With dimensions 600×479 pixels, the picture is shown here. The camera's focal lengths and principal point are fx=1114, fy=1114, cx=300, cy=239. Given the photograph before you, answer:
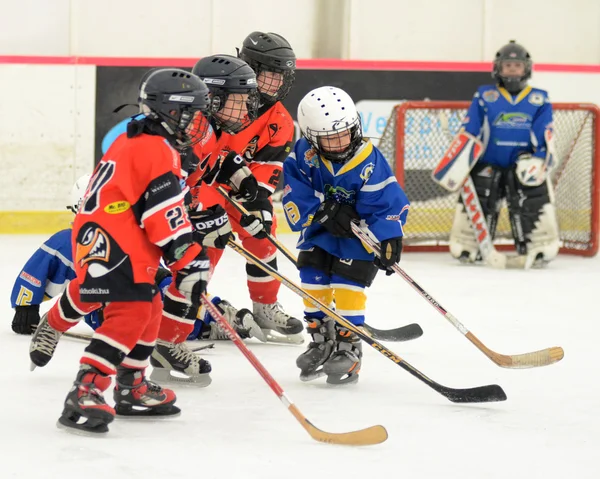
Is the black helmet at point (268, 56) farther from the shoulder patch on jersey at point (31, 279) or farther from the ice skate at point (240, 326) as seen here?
the shoulder patch on jersey at point (31, 279)

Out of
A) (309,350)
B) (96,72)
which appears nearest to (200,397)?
(309,350)

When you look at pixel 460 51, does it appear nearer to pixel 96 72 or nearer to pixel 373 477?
pixel 96 72

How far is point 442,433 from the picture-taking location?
2967 millimetres

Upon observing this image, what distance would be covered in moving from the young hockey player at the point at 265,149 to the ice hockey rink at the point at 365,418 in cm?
18

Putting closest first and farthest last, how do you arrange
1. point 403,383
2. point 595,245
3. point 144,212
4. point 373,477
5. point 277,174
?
point 373,477
point 144,212
point 403,383
point 277,174
point 595,245

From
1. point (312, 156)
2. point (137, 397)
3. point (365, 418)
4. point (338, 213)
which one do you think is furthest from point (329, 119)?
point (137, 397)

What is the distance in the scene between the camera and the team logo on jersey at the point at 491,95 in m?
6.34

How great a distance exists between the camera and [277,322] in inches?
167

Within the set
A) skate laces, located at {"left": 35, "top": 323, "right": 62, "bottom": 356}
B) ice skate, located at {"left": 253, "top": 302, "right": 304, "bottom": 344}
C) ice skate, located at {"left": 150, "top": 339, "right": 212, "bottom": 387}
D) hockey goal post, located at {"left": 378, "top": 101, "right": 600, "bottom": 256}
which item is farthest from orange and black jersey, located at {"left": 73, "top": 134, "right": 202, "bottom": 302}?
hockey goal post, located at {"left": 378, "top": 101, "right": 600, "bottom": 256}

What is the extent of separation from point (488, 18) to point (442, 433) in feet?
20.3

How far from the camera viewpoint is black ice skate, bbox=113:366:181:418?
3018 mm

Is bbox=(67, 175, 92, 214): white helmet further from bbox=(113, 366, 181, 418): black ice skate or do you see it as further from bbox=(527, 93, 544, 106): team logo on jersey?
bbox=(527, 93, 544, 106): team logo on jersey

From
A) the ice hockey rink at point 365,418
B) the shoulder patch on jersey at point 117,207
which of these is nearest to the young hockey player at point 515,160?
the ice hockey rink at point 365,418

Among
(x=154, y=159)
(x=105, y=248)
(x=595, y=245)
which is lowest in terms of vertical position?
(x=595, y=245)
